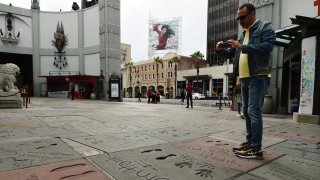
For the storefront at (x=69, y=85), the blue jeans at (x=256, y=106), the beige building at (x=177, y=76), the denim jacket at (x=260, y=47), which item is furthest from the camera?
the beige building at (x=177, y=76)

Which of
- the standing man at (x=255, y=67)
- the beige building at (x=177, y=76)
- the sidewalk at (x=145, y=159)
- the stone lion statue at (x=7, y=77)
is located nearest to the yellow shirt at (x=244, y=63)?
the standing man at (x=255, y=67)

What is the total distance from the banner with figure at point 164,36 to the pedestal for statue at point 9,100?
45037mm

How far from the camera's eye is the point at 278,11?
10.8m

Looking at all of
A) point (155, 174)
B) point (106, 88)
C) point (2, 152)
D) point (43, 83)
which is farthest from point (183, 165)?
point (43, 83)

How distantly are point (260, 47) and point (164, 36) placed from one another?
175 feet

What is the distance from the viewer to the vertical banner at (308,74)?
23.1ft

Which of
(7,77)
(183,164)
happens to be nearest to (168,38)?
(7,77)

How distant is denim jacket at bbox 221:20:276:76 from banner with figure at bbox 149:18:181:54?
5106cm

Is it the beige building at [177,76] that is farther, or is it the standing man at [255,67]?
the beige building at [177,76]

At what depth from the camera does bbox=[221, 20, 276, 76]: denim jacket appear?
2756 millimetres

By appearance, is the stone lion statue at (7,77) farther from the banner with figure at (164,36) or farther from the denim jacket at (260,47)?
the banner with figure at (164,36)

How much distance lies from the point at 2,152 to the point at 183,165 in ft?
7.94

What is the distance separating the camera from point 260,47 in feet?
9.00

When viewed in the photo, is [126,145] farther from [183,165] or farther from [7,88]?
[7,88]
